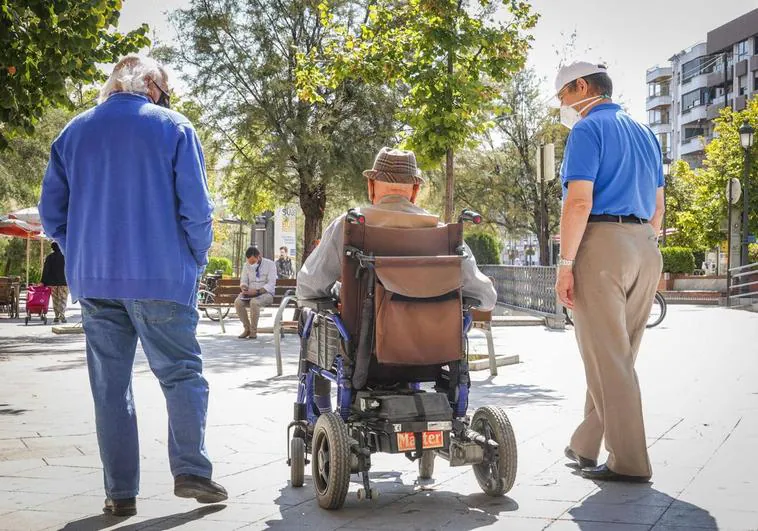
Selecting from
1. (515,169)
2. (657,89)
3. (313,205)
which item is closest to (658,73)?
(657,89)

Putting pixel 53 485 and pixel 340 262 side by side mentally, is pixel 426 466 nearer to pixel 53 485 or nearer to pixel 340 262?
pixel 340 262

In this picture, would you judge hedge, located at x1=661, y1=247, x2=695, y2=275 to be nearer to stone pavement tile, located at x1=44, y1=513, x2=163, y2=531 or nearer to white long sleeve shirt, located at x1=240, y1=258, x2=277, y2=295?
white long sleeve shirt, located at x1=240, y1=258, x2=277, y2=295

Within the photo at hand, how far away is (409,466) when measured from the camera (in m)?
5.77

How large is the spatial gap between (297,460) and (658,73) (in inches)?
4950

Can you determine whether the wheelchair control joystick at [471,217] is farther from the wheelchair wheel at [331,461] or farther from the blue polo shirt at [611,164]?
the wheelchair wheel at [331,461]

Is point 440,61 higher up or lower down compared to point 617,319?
higher up

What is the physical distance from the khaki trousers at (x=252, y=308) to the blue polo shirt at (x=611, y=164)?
12.0 m

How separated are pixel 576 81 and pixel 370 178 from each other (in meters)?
1.25

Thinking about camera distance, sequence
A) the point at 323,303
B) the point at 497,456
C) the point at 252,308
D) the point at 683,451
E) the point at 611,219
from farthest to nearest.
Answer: the point at 252,308 → the point at 683,451 → the point at 611,219 → the point at 323,303 → the point at 497,456

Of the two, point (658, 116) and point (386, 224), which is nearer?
point (386, 224)

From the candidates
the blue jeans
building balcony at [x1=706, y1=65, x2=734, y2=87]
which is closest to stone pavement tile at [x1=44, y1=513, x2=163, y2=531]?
the blue jeans

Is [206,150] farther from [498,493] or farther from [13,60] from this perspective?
[498,493]

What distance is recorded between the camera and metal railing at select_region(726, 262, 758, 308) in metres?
30.7

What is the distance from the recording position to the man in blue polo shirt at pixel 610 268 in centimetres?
511
